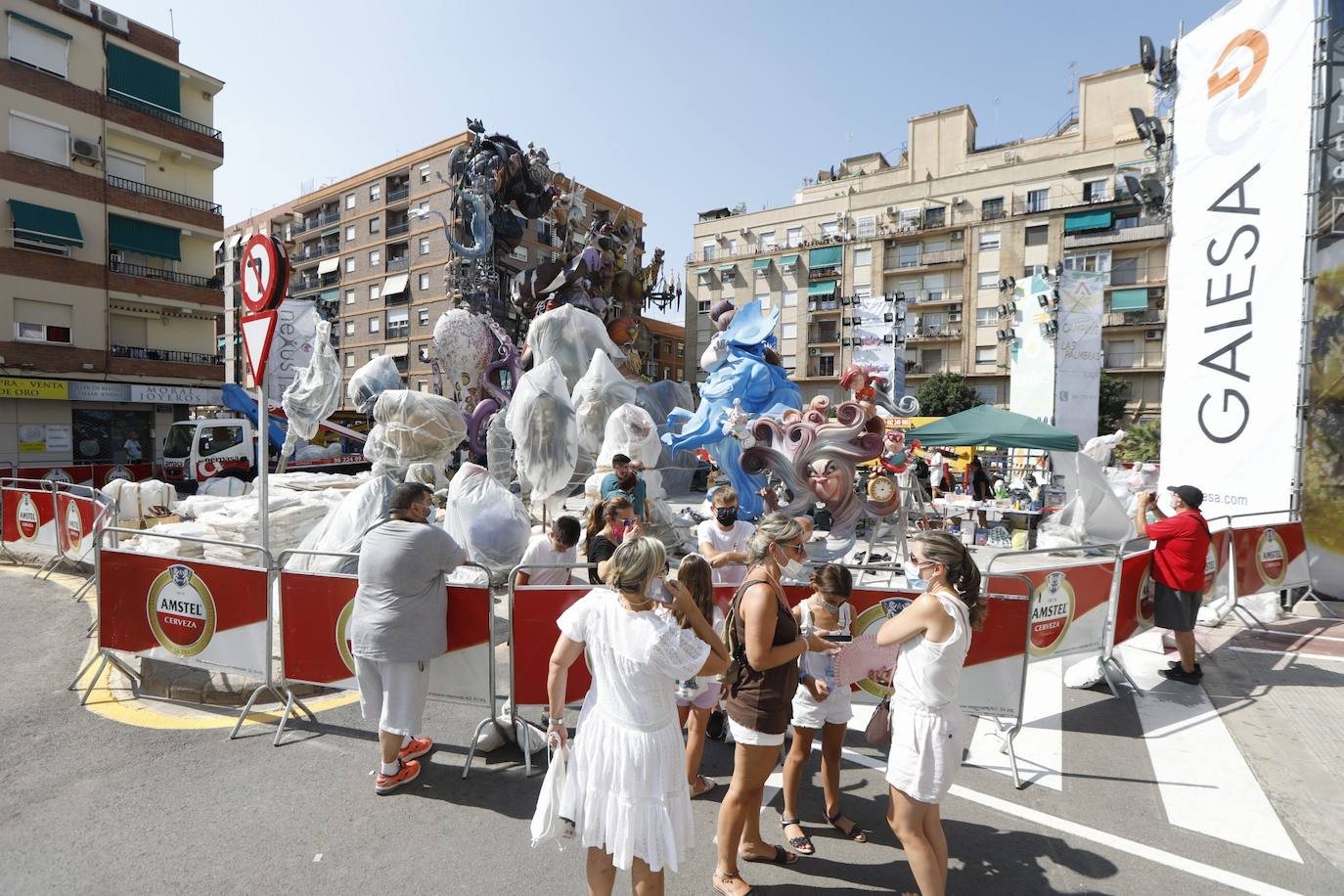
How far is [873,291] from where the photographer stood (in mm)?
45938

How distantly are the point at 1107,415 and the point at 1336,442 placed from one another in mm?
32197

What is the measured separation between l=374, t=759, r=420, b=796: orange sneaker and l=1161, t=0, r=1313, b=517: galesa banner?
930 centimetres

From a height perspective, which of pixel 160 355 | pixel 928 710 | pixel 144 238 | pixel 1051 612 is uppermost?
pixel 144 238

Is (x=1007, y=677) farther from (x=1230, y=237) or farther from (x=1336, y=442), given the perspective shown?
(x=1230, y=237)

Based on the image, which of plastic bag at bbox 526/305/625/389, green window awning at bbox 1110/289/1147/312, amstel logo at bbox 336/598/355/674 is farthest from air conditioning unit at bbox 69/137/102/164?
green window awning at bbox 1110/289/1147/312

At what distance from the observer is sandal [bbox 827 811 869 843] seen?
11.0ft

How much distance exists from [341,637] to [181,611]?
54.5 inches

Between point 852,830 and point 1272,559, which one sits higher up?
point 1272,559

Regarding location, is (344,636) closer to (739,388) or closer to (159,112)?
(739,388)

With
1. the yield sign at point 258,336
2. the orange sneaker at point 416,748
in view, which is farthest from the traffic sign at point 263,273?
the orange sneaker at point 416,748

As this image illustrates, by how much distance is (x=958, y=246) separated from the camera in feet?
142

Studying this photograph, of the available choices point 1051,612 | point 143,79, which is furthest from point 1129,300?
point 143,79

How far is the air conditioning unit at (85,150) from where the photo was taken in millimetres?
20859

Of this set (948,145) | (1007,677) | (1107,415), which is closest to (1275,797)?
(1007,677)
